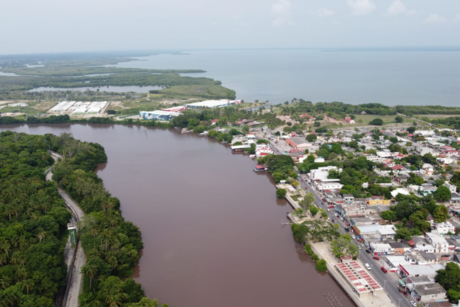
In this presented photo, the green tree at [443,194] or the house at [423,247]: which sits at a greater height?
the green tree at [443,194]

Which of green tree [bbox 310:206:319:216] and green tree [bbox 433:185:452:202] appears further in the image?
green tree [bbox 433:185:452:202]

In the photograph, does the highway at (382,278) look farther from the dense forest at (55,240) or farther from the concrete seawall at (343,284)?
the dense forest at (55,240)

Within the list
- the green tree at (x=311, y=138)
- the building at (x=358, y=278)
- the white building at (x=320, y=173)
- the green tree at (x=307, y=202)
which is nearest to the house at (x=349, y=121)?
the green tree at (x=311, y=138)

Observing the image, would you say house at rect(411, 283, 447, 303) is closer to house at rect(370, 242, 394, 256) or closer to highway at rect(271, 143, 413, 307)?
highway at rect(271, 143, 413, 307)

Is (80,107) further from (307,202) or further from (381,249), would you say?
(381,249)

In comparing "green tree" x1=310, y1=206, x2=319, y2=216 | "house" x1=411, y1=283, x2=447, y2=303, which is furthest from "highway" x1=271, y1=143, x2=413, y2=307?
"green tree" x1=310, y1=206, x2=319, y2=216

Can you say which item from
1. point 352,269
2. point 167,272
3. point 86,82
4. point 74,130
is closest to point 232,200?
point 167,272
